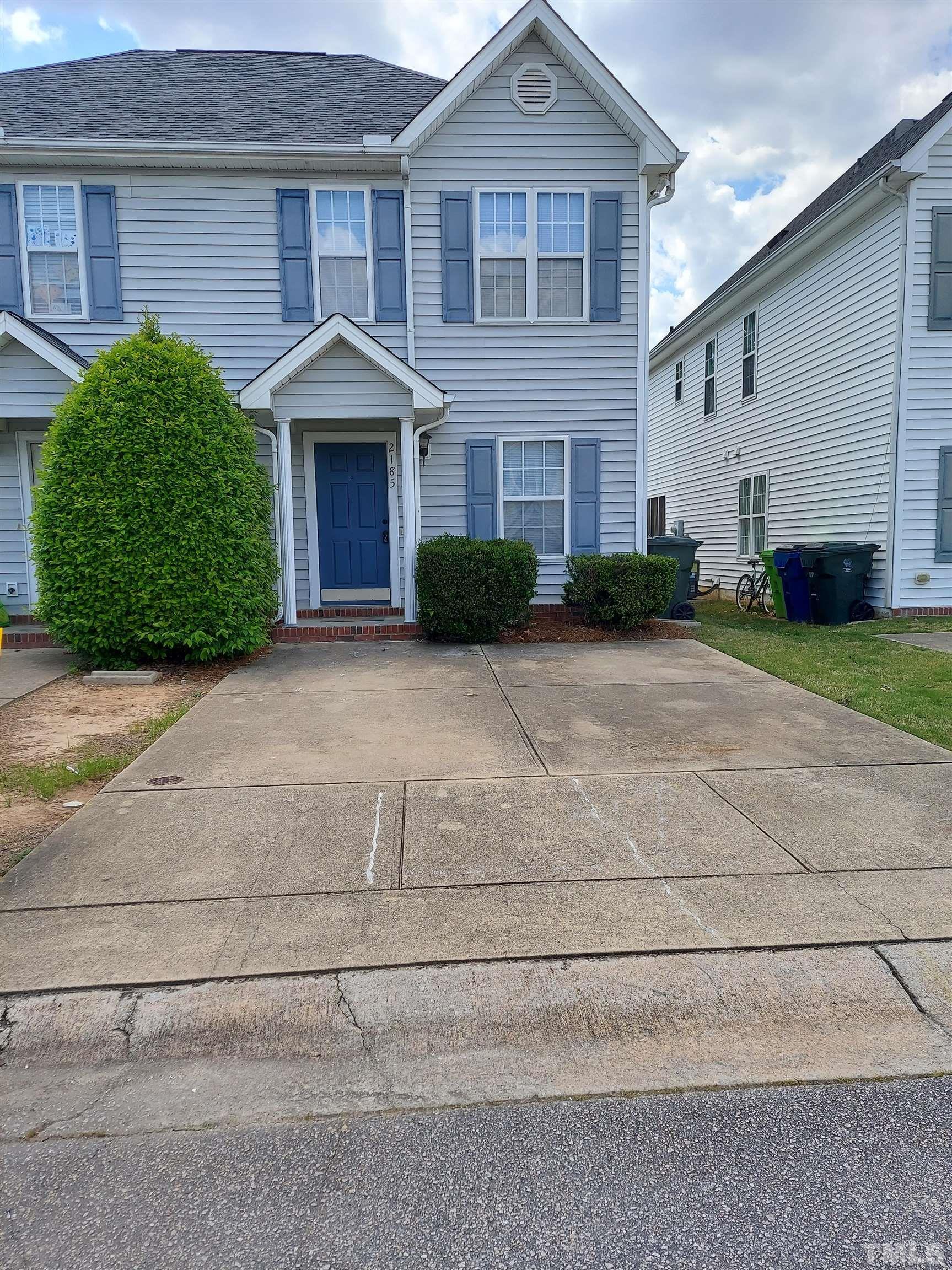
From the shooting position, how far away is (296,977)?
2695 millimetres

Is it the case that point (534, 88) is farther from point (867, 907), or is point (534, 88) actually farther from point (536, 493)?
point (867, 907)

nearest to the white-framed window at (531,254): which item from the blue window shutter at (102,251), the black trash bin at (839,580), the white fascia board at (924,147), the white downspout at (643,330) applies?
the white downspout at (643,330)

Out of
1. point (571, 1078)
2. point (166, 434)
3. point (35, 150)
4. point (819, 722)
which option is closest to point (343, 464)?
point (166, 434)

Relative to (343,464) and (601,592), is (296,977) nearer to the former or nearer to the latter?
(601,592)

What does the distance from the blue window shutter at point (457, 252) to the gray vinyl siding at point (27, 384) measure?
4.77 meters

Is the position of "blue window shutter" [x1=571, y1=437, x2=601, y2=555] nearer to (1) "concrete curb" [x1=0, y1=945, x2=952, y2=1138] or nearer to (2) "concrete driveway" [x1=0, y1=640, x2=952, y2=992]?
(2) "concrete driveway" [x1=0, y1=640, x2=952, y2=992]

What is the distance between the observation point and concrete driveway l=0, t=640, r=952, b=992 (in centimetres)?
291

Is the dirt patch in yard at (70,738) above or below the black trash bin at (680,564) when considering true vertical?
below

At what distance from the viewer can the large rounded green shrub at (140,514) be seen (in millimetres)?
7527

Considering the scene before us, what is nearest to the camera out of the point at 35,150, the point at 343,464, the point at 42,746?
the point at 42,746

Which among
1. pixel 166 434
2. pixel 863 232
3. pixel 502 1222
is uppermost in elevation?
pixel 863 232

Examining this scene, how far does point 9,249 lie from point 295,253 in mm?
3542

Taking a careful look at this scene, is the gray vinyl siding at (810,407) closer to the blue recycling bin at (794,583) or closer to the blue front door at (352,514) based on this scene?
the blue recycling bin at (794,583)

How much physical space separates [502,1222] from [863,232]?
13.8m
